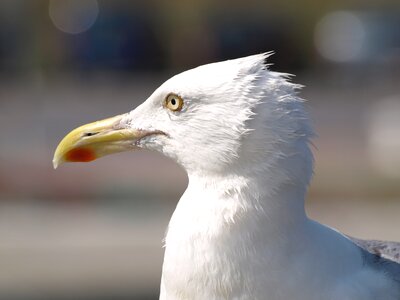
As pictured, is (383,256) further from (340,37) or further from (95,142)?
(340,37)

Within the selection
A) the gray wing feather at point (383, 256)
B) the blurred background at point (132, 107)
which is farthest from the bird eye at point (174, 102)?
the blurred background at point (132, 107)

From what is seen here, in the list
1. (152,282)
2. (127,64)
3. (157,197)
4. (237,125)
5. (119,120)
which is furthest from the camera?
(127,64)

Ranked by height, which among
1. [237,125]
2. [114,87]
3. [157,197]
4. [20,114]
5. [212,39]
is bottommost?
[237,125]

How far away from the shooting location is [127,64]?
69.8 feet

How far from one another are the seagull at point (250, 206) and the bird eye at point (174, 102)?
0.03m

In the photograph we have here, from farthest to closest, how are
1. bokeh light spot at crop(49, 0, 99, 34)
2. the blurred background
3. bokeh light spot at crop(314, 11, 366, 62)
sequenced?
bokeh light spot at crop(314, 11, 366, 62)
bokeh light spot at crop(49, 0, 99, 34)
the blurred background

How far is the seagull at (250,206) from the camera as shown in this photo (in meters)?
3.29

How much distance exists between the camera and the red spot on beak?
12.0 feet

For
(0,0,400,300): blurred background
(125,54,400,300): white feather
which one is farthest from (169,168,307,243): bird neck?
(0,0,400,300): blurred background

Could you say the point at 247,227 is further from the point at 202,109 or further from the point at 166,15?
the point at 166,15

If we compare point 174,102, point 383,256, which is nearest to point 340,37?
point 383,256

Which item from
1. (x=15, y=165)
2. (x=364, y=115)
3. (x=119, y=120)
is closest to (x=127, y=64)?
(x=364, y=115)

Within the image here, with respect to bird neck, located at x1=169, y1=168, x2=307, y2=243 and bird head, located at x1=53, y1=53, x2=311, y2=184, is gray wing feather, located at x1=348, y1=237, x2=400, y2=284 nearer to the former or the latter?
bird neck, located at x1=169, y1=168, x2=307, y2=243

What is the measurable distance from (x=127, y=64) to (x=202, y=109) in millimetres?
17967
